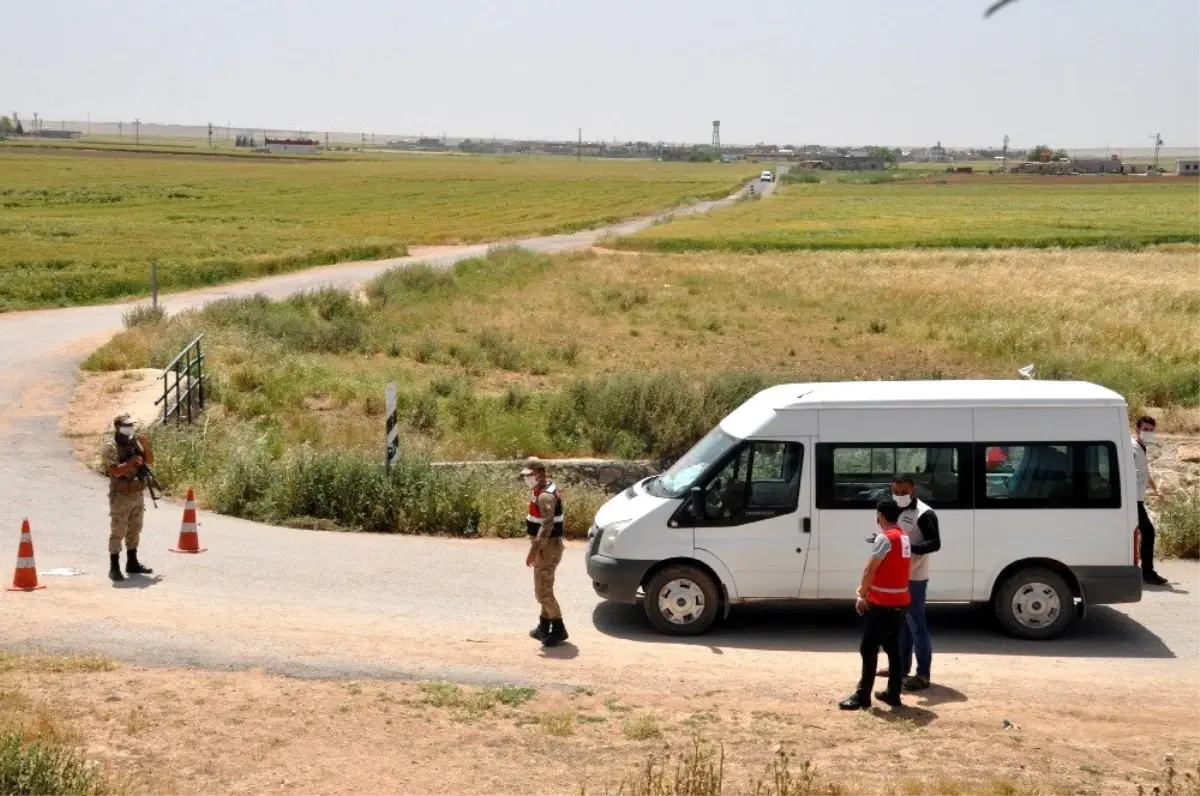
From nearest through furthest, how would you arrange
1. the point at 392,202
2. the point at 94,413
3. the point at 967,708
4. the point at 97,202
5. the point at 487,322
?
the point at 967,708, the point at 94,413, the point at 487,322, the point at 97,202, the point at 392,202

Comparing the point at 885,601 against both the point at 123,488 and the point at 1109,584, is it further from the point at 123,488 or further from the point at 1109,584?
the point at 123,488

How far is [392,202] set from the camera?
3912 inches

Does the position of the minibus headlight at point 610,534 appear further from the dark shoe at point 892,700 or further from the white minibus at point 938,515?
the dark shoe at point 892,700

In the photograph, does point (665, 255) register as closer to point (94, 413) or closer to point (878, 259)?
point (878, 259)

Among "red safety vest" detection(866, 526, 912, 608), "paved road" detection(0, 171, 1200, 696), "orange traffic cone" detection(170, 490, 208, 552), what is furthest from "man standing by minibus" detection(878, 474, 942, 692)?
"orange traffic cone" detection(170, 490, 208, 552)

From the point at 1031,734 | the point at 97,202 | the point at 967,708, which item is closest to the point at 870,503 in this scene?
the point at 967,708

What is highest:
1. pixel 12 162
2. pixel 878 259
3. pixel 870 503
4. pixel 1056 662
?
pixel 12 162

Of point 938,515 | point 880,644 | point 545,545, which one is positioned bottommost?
point 880,644

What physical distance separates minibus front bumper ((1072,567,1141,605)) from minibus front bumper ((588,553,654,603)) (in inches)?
145

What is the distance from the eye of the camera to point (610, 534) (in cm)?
1198

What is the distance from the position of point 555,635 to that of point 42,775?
16.3 ft

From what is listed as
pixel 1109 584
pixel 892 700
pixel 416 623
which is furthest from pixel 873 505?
pixel 416 623

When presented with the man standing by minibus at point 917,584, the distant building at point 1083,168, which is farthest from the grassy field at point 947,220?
the distant building at point 1083,168

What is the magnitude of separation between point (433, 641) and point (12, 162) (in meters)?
132
